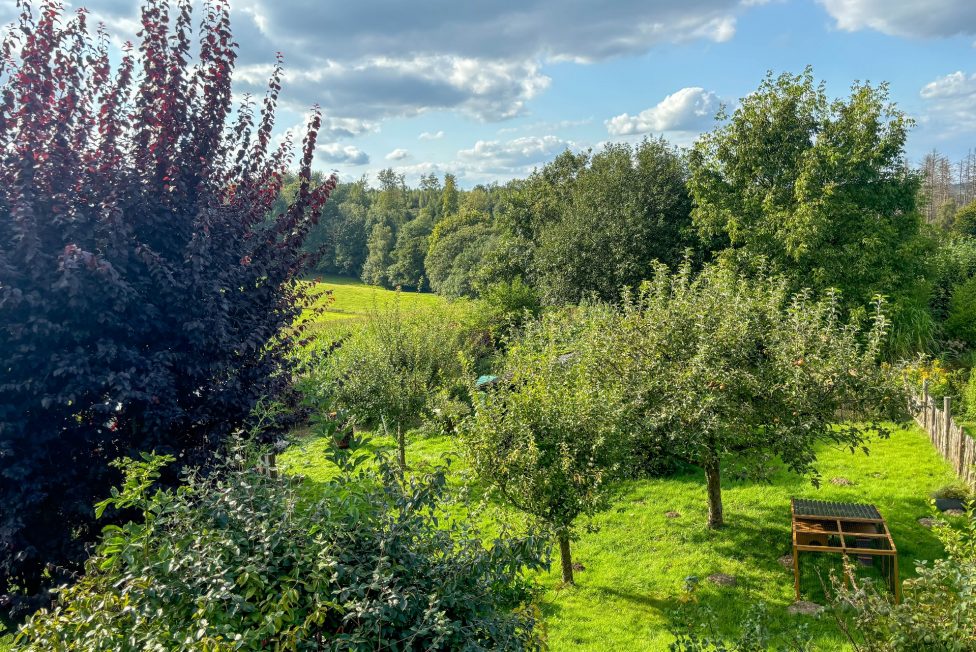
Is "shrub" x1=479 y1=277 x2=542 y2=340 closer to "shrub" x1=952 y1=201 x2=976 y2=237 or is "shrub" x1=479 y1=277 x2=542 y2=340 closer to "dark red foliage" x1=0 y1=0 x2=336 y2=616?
"dark red foliage" x1=0 y1=0 x2=336 y2=616

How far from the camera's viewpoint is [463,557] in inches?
149

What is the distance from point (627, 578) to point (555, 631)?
2.02m

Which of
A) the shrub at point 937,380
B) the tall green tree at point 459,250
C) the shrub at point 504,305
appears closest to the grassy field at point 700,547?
the shrub at point 937,380

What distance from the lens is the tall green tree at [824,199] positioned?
22594 millimetres

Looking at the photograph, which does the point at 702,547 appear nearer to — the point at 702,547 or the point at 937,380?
the point at 702,547

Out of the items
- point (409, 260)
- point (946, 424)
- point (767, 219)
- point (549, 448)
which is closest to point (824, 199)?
point (767, 219)

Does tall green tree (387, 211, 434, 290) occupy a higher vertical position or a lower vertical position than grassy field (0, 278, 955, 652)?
higher

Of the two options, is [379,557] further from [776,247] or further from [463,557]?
[776,247]

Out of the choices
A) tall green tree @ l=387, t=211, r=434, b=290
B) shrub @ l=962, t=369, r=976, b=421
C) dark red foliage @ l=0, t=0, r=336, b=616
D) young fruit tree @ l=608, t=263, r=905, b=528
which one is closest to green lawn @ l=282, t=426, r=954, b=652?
young fruit tree @ l=608, t=263, r=905, b=528

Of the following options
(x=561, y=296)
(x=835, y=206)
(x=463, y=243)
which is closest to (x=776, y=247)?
(x=835, y=206)

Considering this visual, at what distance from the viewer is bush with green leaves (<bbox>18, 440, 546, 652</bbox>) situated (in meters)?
2.99

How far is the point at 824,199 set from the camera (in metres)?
22.5

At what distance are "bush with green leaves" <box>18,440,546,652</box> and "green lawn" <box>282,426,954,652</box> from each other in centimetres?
460

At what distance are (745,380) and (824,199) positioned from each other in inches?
655
